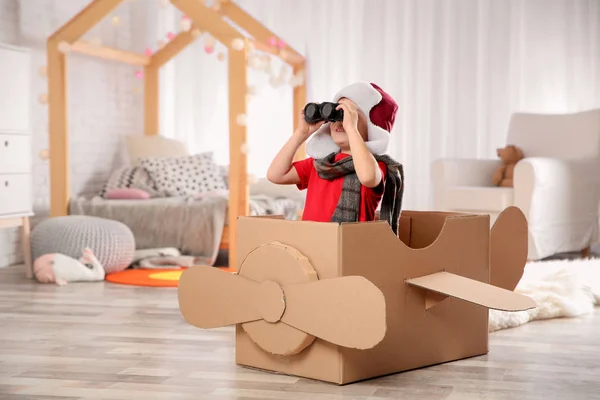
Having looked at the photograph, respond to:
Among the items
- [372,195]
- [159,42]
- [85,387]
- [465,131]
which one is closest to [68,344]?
[85,387]

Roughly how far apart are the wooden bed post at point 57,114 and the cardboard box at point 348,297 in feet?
8.09

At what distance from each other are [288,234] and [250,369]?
36 centimetres

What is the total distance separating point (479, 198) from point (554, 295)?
5.28 feet

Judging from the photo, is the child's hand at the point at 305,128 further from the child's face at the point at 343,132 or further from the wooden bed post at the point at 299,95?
the wooden bed post at the point at 299,95

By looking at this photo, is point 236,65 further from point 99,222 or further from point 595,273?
point 595,273

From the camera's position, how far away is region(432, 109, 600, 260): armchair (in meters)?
4.35

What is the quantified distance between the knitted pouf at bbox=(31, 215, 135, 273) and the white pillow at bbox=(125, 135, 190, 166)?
116 cm

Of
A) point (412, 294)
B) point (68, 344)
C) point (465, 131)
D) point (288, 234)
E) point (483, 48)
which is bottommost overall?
point (68, 344)

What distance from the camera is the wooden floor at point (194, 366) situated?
1.91 m

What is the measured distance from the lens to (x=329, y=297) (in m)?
1.88

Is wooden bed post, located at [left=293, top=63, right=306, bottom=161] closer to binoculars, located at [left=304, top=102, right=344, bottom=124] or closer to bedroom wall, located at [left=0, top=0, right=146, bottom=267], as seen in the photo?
bedroom wall, located at [left=0, top=0, right=146, bottom=267]

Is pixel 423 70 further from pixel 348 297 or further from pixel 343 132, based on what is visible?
pixel 348 297

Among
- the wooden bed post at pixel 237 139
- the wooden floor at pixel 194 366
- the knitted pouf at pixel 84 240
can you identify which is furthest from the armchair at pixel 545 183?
the knitted pouf at pixel 84 240

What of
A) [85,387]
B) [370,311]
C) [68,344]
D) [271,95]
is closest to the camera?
[370,311]
